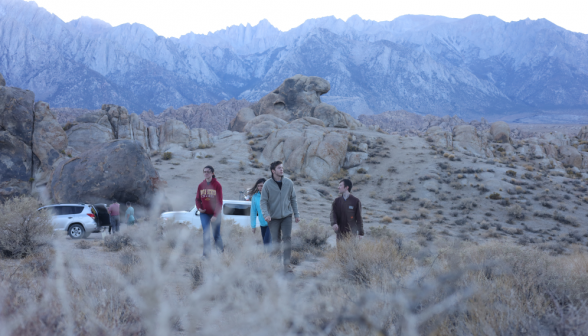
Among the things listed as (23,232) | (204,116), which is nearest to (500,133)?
(23,232)

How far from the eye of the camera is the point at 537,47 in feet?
649

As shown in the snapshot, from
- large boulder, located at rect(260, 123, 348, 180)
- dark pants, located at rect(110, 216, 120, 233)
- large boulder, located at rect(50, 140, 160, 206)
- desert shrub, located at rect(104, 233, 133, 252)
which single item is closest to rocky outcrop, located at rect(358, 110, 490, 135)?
large boulder, located at rect(260, 123, 348, 180)

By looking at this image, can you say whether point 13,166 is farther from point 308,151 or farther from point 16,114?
point 308,151

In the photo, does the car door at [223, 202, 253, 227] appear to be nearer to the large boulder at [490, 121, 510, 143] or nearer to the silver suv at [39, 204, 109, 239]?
the silver suv at [39, 204, 109, 239]

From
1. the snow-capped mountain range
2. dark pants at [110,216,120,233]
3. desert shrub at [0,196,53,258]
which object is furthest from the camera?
the snow-capped mountain range

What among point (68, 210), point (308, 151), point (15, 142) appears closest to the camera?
point (68, 210)

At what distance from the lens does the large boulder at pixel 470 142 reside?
39.9 metres

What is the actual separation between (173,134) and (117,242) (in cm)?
3546

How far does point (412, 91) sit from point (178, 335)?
17253 cm

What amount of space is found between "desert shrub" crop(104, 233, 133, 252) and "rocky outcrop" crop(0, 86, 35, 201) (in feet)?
43.5

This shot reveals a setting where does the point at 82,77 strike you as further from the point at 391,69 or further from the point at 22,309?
the point at 22,309

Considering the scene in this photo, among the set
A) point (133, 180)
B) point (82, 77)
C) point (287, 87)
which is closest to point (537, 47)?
point (287, 87)

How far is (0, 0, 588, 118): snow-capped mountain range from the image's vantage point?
13300 centimetres

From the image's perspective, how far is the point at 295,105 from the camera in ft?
162
